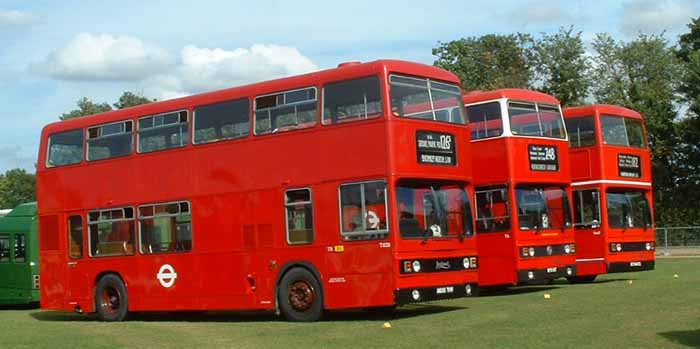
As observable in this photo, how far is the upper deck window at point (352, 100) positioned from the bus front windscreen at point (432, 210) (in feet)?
4.44

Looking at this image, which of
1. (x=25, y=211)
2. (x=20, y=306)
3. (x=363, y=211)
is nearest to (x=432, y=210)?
(x=363, y=211)

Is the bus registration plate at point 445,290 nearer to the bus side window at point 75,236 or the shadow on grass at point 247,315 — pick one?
the shadow on grass at point 247,315

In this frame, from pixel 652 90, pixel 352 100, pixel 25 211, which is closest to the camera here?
pixel 352 100

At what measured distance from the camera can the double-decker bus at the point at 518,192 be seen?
22828 mm

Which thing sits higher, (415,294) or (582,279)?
(415,294)

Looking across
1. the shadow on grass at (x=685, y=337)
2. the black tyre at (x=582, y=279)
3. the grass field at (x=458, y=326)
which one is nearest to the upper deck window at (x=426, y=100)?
the grass field at (x=458, y=326)

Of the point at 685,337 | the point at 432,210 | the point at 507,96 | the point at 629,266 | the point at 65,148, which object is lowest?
the point at 685,337

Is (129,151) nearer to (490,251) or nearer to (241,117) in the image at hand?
(241,117)

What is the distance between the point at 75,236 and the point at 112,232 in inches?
48.5

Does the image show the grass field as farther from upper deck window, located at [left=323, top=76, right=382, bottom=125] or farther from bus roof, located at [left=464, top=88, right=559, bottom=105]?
bus roof, located at [left=464, top=88, right=559, bottom=105]

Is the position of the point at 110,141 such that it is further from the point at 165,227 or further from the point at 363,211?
the point at 363,211

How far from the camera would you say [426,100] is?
61.5 feet

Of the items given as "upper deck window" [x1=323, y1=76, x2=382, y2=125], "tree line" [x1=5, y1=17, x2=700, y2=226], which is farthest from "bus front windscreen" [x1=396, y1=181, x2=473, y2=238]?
"tree line" [x1=5, y1=17, x2=700, y2=226]

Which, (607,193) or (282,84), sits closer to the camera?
(282,84)
